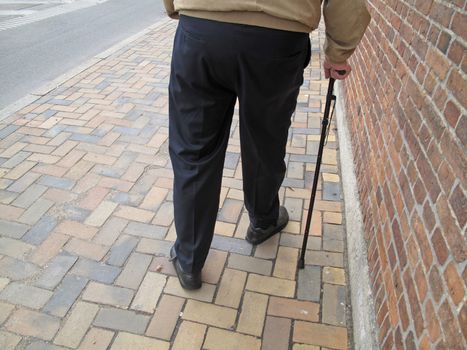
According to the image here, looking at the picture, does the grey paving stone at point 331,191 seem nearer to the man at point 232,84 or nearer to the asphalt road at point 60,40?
the man at point 232,84

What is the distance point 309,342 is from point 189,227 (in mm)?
768

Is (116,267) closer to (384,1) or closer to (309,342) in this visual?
(309,342)

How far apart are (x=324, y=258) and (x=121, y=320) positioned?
113 cm

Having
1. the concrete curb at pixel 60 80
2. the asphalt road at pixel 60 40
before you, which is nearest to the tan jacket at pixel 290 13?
the concrete curb at pixel 60 80

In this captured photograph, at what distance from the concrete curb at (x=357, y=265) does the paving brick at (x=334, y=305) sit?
2.1 inches

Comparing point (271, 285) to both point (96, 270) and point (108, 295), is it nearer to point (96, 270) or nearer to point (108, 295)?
point (108, 295)

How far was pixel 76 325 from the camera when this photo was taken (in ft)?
6.12

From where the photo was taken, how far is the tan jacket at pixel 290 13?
4.56 ft

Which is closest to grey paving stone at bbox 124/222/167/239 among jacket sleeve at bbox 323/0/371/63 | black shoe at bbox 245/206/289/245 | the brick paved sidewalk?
the brick paved sidewalk

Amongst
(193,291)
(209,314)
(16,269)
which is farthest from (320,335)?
(16,269)

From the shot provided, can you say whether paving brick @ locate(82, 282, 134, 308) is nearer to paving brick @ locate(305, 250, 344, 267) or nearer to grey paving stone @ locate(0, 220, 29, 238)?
grey paving stone @ locate(0, 220, 29, 238)

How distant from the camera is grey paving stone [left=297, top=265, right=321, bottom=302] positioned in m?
2.03

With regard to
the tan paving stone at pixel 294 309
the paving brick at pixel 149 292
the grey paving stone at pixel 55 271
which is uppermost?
the grey paving stone at pixel 55 271

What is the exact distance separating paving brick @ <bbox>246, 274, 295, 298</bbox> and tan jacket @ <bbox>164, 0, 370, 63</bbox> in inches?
48.2
